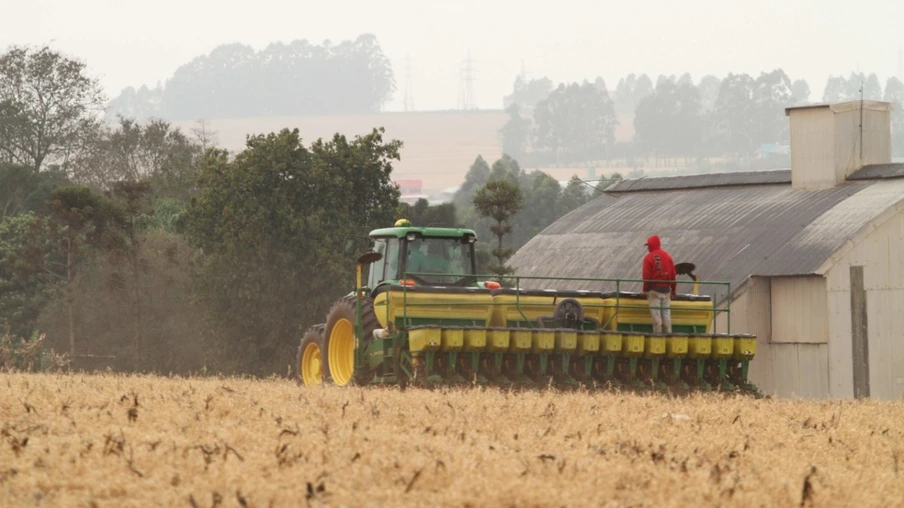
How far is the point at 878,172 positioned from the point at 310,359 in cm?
1998

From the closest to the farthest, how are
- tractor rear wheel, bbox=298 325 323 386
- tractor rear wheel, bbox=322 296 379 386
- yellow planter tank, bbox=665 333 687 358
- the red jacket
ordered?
yellow planter tank, bbox=665 333 687 358 < the red jacket < tractor rear wheel, bbox=322 296 379 386 < tractor rear wheel, bbox=298 325 323 386

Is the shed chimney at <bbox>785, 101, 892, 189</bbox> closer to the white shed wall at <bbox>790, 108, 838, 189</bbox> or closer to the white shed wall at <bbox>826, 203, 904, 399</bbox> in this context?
the white shed wall at <bbox>790, 108, 838, 189</bbox>

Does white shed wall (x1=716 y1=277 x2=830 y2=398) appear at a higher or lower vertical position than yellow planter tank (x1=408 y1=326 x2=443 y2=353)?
lower

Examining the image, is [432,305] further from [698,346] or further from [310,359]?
[310,359]

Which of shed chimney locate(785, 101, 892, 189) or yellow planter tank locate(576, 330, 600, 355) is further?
shed chimney locate(785, 101, 892, 189)

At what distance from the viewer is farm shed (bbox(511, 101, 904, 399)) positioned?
34438 millimetres

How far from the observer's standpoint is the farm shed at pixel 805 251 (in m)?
34.4

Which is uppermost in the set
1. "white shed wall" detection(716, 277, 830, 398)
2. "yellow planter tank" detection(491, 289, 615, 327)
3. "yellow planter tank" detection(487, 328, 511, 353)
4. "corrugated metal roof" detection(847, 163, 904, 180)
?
"corrugated metal roof" detection(847, 163, 904, 180)

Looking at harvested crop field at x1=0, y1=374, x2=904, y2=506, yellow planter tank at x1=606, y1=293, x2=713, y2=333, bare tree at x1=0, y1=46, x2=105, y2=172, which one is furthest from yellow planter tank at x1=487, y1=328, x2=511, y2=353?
bare tree at x1=0, y1=46, x2=105, y2=172

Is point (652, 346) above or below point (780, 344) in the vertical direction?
above

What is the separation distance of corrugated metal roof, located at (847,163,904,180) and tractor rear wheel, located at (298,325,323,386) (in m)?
19.2

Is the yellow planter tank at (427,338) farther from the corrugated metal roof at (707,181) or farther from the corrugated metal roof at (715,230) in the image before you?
the corrugated metal roof at (707,181)

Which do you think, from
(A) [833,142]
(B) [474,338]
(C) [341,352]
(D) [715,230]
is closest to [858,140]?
(A) [833,142]

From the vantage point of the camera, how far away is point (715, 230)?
129 ft
